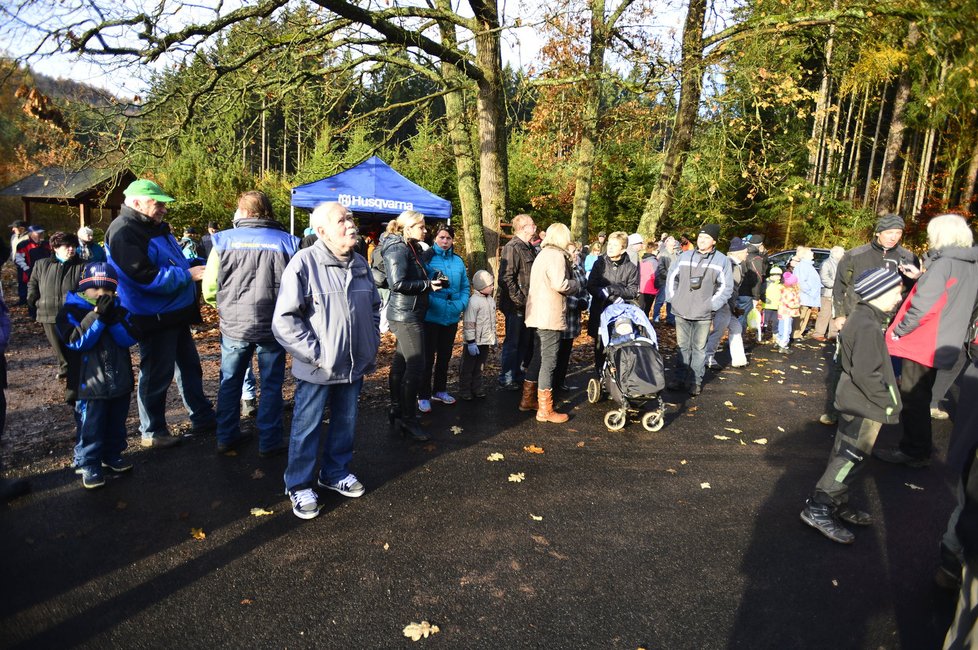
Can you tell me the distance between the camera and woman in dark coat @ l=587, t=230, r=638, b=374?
287 inches

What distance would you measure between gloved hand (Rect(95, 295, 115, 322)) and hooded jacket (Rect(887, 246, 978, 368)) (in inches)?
254

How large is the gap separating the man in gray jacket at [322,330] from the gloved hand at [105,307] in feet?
4.27

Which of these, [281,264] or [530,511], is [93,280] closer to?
[281,264]

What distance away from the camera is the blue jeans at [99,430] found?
412 cm

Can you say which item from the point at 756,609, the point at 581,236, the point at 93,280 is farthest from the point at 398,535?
the point at 581,236

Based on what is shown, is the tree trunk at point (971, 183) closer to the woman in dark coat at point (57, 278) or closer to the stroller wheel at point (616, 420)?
the stroller wheel at point (616, 420)

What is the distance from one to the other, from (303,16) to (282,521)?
782cm

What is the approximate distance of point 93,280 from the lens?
4.07m

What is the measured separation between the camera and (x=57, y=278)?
697cm

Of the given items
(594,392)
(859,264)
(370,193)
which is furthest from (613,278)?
(370,193)

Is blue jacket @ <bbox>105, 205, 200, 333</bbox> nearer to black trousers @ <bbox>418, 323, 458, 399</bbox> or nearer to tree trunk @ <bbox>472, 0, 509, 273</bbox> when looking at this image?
black trousers @ <bbox>418, 323, 458, 399</bbox>

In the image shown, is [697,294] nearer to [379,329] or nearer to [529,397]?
[529,397]

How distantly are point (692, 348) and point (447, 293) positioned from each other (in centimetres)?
355

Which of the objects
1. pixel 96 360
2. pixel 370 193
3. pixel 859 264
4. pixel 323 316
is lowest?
pixel 96 360
